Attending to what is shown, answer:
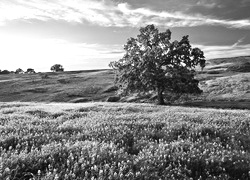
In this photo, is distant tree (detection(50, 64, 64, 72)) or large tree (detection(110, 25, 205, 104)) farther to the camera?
distant tree (detection(50, 64, 64, 72))

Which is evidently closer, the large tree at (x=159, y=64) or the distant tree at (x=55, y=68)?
the large tree at (x=159, y=64)

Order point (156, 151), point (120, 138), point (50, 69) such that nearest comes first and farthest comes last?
point (156, 151), point (120, 138), point (50, 69)

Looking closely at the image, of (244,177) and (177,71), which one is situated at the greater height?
(177,71)

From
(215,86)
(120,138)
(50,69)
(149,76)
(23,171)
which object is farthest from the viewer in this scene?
(50,69)

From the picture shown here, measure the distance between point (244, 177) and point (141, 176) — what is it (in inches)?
109

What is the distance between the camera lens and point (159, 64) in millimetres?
39375

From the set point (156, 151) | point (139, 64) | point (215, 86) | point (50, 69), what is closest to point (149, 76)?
point (139, 64)

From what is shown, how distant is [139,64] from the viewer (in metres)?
38.8

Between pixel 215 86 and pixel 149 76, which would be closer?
pixel 149 76

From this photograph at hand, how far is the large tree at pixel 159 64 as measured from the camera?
3803cm

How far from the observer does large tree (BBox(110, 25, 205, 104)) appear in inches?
1497

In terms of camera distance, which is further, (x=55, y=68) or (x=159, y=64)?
(x=55, y=68)

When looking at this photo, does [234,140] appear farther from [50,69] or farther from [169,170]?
[50,69]

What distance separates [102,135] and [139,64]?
101 ft
